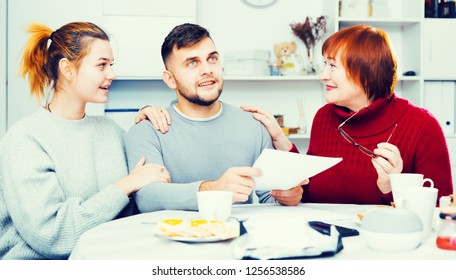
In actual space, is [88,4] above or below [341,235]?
above

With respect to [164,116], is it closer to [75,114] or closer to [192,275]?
[75,114]

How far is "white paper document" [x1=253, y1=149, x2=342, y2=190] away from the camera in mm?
1225

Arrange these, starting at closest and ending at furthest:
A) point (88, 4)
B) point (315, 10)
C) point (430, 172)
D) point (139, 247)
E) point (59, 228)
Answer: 1. point (139, 247)
2. point (59, 228)
3. point (430, 172)
4. point (88, 4)
5. point (315, 10)

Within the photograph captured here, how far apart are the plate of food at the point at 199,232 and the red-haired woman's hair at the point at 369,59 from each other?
1.04 meters

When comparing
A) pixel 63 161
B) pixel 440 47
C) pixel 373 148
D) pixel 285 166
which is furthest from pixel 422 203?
pixel 440 47

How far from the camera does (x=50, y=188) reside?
144 centimetres

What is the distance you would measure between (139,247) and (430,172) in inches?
42.7

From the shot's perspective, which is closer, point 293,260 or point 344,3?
point 293,260

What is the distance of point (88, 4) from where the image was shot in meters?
3.18

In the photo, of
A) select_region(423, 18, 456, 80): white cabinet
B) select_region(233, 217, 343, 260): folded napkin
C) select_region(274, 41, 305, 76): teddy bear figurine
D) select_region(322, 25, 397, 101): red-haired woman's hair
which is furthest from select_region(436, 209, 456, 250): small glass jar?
select_region(423, 18, 456, 80): white cabinet

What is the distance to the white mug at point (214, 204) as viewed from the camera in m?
1.21

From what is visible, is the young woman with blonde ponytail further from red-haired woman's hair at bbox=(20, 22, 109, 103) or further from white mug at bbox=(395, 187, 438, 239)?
white mug at bbox=(395, 187, 438, 239)

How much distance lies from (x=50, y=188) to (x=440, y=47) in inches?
114

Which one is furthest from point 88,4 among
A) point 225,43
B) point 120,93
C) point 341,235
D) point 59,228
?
point 341,235
